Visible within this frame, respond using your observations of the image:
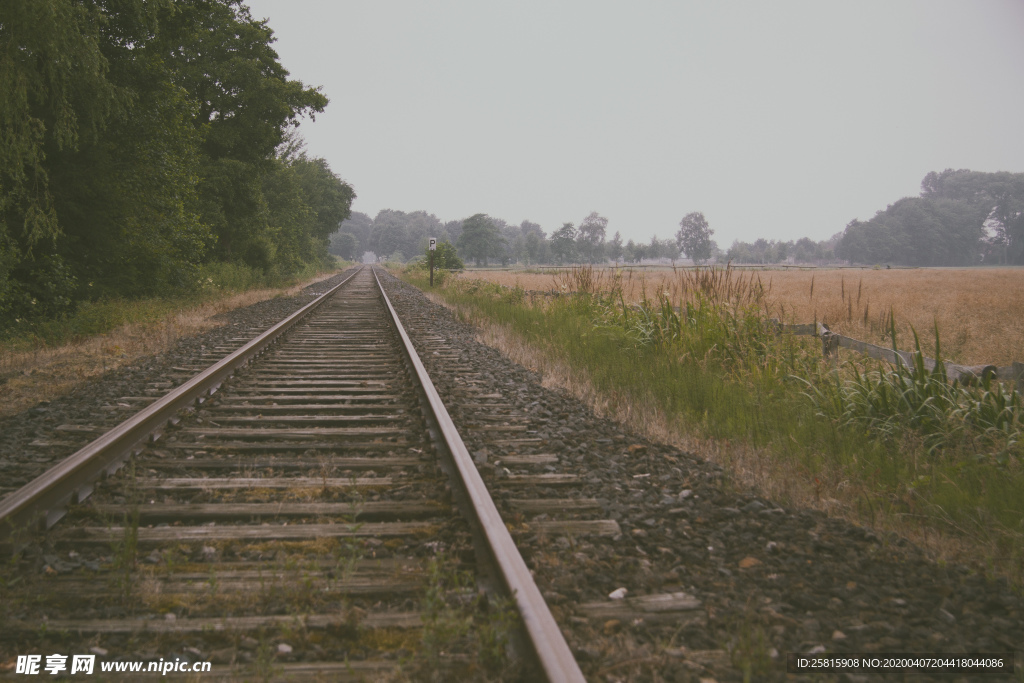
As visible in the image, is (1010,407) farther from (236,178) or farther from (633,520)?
(236,178)

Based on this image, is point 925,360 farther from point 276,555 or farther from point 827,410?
point 276,555

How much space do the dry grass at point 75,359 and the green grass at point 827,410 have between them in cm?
566

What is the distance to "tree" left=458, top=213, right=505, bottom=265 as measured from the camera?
451 feet

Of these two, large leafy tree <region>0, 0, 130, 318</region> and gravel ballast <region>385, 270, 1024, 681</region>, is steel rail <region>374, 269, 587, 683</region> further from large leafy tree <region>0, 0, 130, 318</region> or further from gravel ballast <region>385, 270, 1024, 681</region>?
large leafy tree <region>0, 0, 130, 318</region>

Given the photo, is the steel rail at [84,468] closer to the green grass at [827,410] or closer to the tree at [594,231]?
the green grass at [827,410]

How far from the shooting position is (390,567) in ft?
8.28

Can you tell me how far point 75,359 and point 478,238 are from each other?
132 metres

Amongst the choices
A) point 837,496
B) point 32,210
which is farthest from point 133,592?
point 32,210

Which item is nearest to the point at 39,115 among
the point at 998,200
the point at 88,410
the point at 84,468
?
the point at 88,410

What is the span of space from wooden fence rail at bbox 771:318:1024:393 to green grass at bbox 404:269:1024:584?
104 millimetres

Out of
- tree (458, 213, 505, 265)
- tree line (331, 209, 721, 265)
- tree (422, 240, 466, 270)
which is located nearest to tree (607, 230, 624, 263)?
tree line (331, 209, 721, 265)

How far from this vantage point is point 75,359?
7594 mm

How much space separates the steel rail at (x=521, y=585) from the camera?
174 centimetres

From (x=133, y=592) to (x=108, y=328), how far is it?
30.9ft
